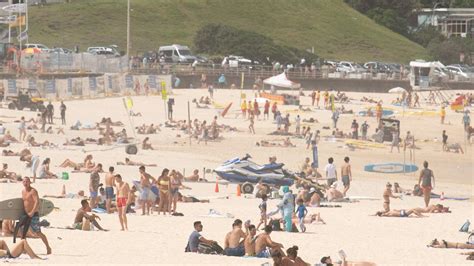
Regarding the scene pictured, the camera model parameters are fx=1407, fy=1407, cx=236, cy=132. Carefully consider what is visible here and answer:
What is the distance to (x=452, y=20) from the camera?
106812 millimetres

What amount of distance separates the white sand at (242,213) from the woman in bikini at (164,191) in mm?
428

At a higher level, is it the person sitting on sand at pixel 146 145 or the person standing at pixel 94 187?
the person standing at pixel 94 187

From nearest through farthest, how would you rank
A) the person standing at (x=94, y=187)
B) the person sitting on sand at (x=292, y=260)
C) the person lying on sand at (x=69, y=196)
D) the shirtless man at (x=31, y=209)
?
the person sitting on sand at (x=292, y=260) < the shirtless man at (x=31, y=209) < the person standing at (x=94, y=187) < the person lying on sand at (x=69, y=196)

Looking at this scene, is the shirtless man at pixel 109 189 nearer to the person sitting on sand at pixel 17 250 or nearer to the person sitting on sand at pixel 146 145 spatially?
the person sitting on sand at pixel 17 250

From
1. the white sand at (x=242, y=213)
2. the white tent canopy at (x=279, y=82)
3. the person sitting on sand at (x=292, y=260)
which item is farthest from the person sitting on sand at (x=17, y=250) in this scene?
the white tent canopy at (x=279, y=82)

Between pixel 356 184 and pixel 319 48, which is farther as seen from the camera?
pixel 319 48

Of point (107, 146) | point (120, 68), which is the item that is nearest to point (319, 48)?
point (120, 68)

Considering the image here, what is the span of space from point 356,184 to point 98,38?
180 ft

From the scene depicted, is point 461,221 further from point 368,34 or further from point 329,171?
point 368,34

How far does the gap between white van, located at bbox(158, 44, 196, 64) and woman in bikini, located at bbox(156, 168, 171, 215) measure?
49662mm

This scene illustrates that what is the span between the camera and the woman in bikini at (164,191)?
2588cm

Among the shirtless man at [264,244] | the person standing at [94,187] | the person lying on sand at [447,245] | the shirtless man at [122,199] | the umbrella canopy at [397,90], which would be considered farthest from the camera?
the umbrella canopy at [397,90]

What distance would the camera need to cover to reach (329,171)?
102 ft

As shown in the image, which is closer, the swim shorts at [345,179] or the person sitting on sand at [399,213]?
the person sitting on sand at [399,213]
